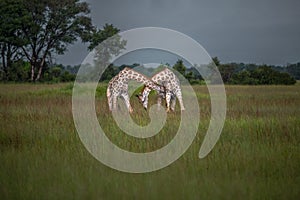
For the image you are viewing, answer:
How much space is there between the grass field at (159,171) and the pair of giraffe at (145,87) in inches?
109

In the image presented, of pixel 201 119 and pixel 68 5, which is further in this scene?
pixel 68 5

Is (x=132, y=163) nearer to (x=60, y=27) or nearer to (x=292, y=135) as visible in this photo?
(x=292, y=135)

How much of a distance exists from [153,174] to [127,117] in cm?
448

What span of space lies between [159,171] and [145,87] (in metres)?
6.44

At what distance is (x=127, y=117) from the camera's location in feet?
33.2

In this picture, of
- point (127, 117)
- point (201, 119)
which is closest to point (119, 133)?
point (127, 117)

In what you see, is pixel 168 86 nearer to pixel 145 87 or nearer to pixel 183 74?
pixel 145 87

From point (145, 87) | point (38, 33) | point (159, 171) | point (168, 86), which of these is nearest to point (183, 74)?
point (38, 33)

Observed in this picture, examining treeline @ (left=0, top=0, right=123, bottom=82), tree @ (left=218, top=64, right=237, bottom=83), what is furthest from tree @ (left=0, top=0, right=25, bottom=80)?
tree @ (left=218, top=64, right=237, bottom=83)

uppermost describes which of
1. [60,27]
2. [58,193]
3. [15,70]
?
[60,27]

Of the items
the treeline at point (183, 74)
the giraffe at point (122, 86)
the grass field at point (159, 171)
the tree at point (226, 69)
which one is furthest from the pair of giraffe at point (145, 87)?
the tree at point (226, 69)

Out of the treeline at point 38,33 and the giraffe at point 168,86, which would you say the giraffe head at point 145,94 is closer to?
the giraffe at point 168,86

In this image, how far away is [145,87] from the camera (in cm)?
1212

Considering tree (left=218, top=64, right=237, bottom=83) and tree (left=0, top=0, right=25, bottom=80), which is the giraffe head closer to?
tree (left=0, top=0, right=25, bottom=80)
